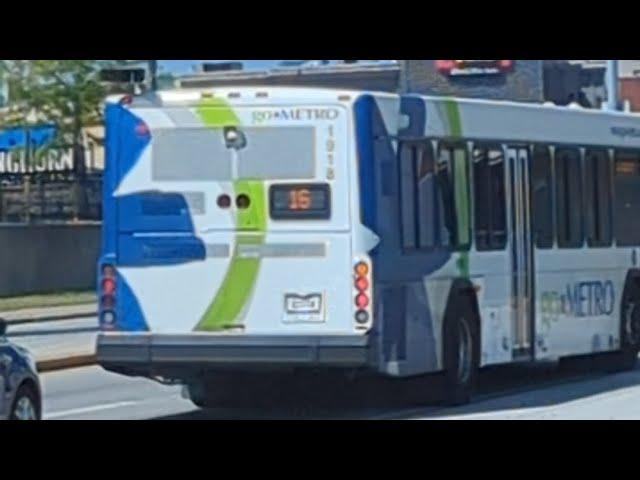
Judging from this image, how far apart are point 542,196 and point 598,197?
1.49m

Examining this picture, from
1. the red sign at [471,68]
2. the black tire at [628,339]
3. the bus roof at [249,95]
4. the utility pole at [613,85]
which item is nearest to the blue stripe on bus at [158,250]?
the bus roof at [249,95]

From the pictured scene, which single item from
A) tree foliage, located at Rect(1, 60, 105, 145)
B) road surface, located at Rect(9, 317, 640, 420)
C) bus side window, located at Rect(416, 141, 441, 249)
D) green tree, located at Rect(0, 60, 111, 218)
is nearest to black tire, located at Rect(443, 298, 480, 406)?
road surface, located at Rect(9, 317, 640, 420)

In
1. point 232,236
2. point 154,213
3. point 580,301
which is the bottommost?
point 580,301

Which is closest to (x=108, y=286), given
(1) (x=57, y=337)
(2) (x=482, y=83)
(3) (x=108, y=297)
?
(3) (x=108, y=297)

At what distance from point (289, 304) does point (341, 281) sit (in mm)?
534

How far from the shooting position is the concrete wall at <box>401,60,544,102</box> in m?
75.8

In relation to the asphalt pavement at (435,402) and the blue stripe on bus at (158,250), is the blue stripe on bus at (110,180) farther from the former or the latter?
the asphalt pavement at (435,402)

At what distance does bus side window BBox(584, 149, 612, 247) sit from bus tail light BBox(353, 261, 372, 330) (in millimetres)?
5486

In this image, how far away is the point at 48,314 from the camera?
4078 centimetres

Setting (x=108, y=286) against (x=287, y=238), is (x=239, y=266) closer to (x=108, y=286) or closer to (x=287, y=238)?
(x=287, y=238)

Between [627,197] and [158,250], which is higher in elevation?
[627,197]

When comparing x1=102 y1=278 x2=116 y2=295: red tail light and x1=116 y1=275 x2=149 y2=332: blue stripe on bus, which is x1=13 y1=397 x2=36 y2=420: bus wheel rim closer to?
x1=116 y1=275 x2=149 y2=332: blue stripe on bus
